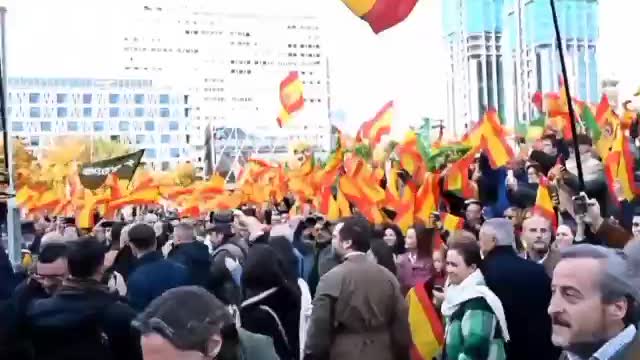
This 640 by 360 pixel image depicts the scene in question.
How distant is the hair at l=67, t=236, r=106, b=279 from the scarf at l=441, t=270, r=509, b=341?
5.17 feet

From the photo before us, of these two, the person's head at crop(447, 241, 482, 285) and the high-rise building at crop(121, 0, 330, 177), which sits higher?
the high-rise building at crop(121, 0, 330, 177)

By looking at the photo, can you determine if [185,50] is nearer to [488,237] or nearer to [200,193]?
[200,193]

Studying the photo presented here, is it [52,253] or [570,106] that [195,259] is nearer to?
[52,253]

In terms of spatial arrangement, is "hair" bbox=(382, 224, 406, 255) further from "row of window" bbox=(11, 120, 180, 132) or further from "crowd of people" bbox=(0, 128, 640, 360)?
"row of window" bbox=(11, 120, 180, 132)

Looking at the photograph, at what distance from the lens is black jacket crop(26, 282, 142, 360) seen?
4.19m

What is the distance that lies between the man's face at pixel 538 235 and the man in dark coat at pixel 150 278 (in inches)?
81.3

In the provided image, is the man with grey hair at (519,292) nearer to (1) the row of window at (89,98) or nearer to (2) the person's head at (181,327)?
(2) the person's head at (181,327)

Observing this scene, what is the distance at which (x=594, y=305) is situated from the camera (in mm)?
2566

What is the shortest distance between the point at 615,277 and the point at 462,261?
2295 millimetres

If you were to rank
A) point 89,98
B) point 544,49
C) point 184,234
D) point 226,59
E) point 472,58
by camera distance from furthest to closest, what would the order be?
point 226,59 → point 89,98 → point 472,58 → point 544,49 → point 184,234

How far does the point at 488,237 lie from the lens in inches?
196

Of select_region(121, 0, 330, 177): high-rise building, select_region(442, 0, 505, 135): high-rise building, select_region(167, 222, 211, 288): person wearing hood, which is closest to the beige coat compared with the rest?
select_region(167, 222, 211, 288): person wearing hood

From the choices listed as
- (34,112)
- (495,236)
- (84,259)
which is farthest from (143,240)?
(34,112)

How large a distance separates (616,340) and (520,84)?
7965 cm
